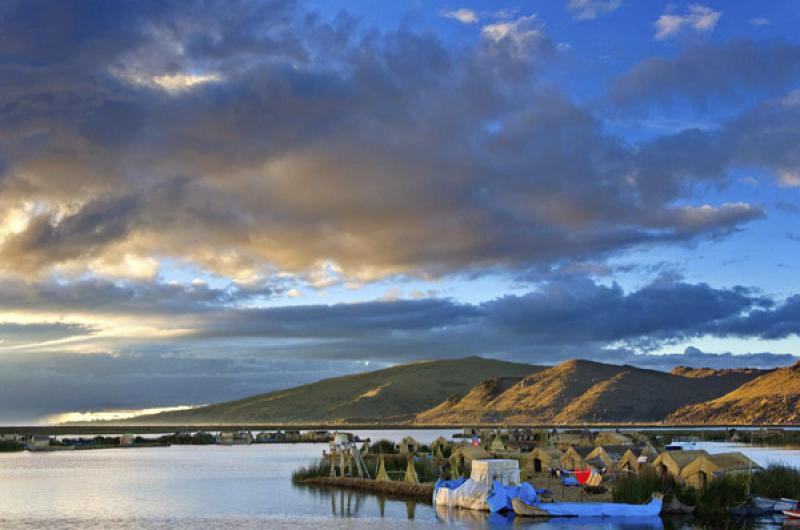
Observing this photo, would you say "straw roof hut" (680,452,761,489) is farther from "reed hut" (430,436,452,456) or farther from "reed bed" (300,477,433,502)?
"reed hut" (430,436,452,456)

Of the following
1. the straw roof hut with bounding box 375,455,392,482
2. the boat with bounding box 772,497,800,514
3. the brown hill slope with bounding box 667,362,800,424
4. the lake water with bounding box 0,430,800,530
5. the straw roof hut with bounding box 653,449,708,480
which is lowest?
the boat with bounding box 772,497,800,514

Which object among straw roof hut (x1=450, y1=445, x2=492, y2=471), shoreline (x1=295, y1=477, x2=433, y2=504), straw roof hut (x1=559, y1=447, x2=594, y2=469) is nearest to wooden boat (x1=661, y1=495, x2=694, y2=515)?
shoreline (x1=295, y1=477, x2=433, y2=504)

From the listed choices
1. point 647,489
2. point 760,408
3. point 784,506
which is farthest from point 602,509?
point 760,408

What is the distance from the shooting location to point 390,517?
147ft

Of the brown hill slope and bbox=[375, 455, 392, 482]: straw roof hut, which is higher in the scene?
the brown hill slope

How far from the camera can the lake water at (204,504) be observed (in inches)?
1686

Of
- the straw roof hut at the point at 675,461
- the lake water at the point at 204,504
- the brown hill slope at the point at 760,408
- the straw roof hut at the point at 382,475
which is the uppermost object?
the brown hill slope at the point at 760,408

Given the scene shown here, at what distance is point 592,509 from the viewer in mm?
42656

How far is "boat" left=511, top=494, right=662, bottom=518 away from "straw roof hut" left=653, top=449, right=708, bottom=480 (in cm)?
588

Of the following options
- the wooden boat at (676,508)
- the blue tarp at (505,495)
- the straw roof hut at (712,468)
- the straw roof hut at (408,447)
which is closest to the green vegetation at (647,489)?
the wooden boat at (676,508)

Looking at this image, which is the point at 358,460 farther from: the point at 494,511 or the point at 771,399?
the point at 771,399

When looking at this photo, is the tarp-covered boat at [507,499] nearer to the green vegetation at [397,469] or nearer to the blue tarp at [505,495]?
the blue tarp at [505,495]

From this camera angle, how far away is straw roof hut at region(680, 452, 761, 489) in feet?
149

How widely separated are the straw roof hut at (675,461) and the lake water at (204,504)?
743 centimetres
